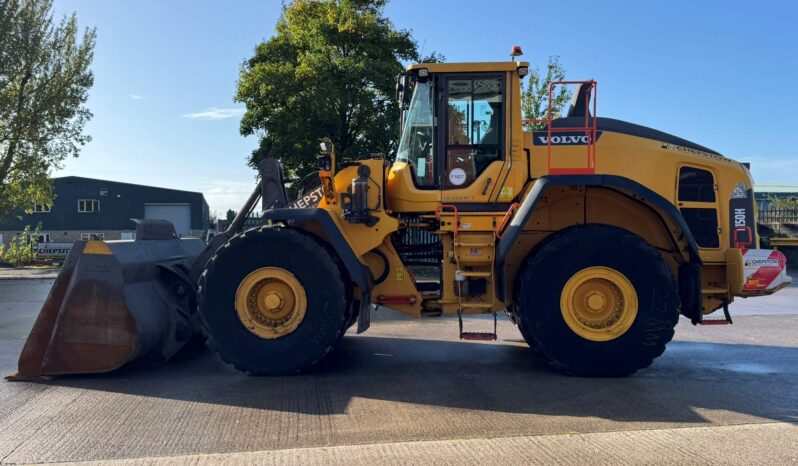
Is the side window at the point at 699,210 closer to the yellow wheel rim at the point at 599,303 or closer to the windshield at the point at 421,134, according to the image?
the yellow wheel rim at the point at 599,303

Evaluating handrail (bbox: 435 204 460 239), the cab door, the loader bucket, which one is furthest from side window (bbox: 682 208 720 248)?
the loader bucket

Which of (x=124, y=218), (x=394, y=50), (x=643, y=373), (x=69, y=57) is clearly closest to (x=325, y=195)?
(x=643, y=373)

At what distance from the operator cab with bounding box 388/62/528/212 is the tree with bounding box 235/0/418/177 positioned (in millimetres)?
10838

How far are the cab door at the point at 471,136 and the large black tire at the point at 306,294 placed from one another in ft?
5.14

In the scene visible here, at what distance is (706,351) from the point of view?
286 inches

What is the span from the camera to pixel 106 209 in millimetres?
44000

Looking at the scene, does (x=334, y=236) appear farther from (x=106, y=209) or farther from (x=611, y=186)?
(x=106, y=209)

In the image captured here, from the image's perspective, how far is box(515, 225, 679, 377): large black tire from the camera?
5.66 meters

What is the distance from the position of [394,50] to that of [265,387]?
15320mm

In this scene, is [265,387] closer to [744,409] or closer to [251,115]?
[744,409]

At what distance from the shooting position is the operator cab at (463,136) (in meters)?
6.17

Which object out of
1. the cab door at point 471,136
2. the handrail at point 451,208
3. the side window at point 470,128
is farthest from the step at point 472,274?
the side window at point 470,128

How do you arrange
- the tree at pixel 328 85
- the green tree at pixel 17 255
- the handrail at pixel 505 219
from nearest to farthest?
the handrail at pixel 505 219
the tree at pixel 328 85
the green tree at pixel 17 255

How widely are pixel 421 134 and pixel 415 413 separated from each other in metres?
3.07
